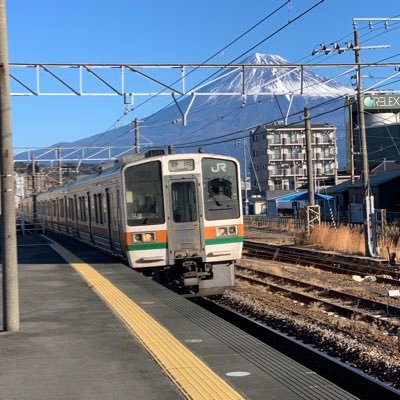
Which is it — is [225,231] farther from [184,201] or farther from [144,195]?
[144,195]

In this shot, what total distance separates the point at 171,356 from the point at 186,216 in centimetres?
626

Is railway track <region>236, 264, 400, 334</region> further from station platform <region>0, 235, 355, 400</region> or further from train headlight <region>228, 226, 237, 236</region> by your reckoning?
station platform <region>0, 235, 355, 400</region>

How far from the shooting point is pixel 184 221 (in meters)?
12.1

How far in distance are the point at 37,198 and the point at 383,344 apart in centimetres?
3498

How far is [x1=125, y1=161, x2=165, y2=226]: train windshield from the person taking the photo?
1205cm

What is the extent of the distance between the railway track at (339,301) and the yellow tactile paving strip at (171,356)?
4.09 metres

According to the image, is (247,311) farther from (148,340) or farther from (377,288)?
(148,340)

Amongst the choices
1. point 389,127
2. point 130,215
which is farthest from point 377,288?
point 389,127

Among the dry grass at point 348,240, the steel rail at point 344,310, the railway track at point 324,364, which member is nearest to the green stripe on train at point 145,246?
the railway track at point 324,364

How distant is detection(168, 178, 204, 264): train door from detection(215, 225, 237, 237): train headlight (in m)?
0.36

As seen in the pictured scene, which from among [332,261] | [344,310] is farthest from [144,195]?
[332,261]

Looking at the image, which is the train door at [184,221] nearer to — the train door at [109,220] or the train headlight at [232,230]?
the train headlight at [232,230]

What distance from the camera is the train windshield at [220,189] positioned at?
1224cm

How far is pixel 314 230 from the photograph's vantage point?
28531 millimetres
